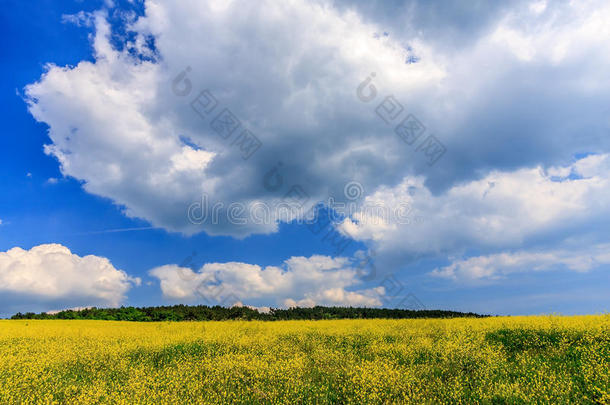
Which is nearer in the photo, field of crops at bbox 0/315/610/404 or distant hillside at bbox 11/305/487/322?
field of crops at bbox 0/315/610/404

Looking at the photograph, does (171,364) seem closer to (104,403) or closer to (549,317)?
(104,403)

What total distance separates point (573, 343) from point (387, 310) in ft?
141

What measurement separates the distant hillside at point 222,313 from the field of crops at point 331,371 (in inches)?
1317

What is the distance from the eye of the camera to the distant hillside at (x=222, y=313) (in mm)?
47969

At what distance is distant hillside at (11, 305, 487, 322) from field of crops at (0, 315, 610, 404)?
110 ft

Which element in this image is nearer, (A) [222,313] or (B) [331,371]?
(B) [331,371]

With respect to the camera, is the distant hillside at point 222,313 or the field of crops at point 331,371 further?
the distant hillside at point 222,313

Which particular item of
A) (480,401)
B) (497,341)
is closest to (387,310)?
(497,341)

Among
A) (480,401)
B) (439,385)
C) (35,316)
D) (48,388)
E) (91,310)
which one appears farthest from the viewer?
(91,310)

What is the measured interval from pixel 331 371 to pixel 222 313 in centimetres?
4925

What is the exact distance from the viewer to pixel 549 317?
2017 centimetres

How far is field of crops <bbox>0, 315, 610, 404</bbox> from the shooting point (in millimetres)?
8430

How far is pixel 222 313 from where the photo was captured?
5534 centimetres

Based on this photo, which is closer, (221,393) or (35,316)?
(221,393)
